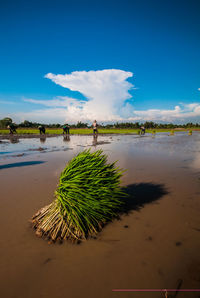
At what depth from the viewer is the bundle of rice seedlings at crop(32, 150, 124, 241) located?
2355mm

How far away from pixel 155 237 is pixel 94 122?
102ft

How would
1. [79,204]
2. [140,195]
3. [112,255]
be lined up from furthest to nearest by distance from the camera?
[140,195] → [79,204] → [112,255]

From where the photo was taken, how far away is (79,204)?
232 centimetres

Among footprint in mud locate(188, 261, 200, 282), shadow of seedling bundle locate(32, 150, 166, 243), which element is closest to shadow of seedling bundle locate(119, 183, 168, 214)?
shadow of seedling bundle locate(32, 150, 166, 243)

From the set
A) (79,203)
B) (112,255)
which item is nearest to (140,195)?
(112,255)

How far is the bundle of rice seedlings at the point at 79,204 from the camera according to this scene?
2.36 meters

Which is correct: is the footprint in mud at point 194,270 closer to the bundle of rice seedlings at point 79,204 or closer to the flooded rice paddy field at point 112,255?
the flooded rice paddy field at point 112,255

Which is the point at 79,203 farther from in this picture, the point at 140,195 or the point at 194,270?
the point at 140,195

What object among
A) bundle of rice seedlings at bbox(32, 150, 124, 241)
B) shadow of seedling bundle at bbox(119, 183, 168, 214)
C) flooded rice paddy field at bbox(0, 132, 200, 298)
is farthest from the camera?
shadow of seedling bundle at bbox(119, 183, 168, 214)

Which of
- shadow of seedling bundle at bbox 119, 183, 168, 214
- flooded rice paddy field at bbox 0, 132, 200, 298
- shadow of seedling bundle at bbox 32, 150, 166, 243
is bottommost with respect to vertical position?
flooded rice paddy field at bbox 0, 132, 200, 298

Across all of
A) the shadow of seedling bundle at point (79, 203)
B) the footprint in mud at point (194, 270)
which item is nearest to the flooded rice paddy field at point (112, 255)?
the footprint in mud at point (194, 270)

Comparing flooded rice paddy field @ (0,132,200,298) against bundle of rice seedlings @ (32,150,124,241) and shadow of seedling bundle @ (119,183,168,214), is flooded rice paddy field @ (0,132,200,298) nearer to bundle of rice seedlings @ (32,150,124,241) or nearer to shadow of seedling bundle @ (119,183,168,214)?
shadow of seedling bundle @ (119,183,168,214)

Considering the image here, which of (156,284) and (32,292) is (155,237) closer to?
(156,284)

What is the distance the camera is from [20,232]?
102 inches
